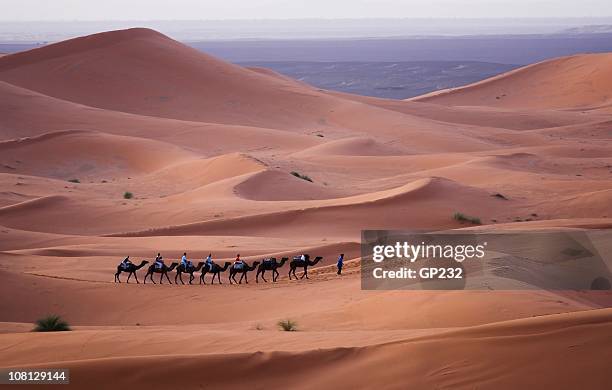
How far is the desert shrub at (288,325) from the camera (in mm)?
10430

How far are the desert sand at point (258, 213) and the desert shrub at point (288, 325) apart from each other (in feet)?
0.63

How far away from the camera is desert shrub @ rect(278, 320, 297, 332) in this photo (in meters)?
10.4

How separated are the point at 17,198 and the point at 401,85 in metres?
73.3

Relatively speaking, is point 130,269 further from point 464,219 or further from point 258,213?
point 464,219

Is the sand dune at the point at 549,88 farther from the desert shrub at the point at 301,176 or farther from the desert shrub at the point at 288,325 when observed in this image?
the desert shrub at the point at 288,325

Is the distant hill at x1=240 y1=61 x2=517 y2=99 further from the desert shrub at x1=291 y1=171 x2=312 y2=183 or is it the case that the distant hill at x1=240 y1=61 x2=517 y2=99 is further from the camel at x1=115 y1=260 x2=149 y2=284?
the camel at x1=115 y1=260 x2=149 y2=284

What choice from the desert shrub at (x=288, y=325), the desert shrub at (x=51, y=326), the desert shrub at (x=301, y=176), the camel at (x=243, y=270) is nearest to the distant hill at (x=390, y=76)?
the desert shrub at (x=301, y=176)

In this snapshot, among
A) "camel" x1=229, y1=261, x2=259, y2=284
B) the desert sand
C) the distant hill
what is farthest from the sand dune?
"camel" x1=229, y1=261, x2=259, y2=284

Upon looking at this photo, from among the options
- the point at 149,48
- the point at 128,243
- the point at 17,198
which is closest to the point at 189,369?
the point at 128,243

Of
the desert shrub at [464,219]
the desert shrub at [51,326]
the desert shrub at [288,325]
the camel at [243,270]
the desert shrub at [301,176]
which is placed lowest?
the desert shrub at [288,325]

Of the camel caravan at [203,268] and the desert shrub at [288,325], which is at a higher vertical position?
the camel caravan at [203,268]

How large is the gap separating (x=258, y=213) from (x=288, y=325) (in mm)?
11987

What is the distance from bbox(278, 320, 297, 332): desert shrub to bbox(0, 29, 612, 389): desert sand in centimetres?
19

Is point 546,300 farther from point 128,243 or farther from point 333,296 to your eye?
point 128,243
